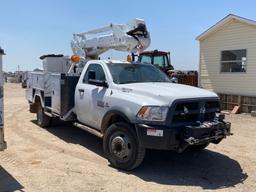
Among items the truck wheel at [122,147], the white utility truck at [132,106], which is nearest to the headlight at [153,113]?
the white utility truck at [132,106]

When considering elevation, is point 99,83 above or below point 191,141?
above

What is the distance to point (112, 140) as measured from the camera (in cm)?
633

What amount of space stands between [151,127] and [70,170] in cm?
166

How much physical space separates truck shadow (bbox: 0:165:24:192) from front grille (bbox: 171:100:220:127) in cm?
263

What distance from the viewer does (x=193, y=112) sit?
5988 millimetres

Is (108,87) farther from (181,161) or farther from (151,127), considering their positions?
(181,161)

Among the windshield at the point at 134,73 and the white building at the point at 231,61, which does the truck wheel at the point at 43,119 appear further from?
the white building at the point at 231,61

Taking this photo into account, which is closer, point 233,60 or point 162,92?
point 162,92

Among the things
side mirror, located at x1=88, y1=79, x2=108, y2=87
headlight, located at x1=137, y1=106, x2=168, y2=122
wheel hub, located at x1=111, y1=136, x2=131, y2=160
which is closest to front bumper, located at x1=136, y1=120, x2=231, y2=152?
headlight, located at x1=137, y1=106, x2=168, y2=122

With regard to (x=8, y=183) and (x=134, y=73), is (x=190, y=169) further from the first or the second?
(x=8, y=183)

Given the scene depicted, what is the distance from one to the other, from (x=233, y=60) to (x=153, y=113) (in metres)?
10.7

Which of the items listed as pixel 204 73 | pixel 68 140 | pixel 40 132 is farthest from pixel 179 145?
pixel 204 73

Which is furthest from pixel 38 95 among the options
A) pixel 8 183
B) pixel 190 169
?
pixel 190 169

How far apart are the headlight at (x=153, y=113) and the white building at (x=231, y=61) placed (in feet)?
31.2
